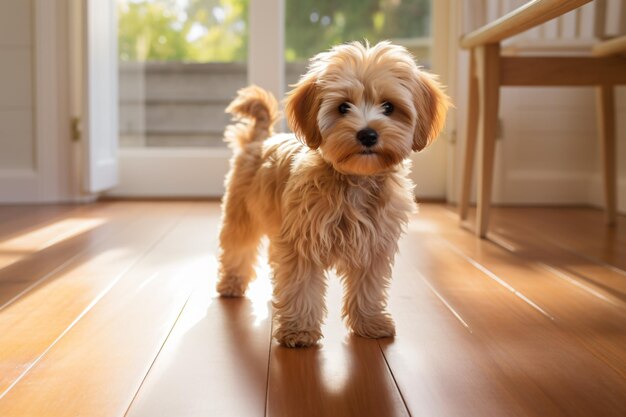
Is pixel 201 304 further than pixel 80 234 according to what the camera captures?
No

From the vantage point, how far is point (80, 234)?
315cm

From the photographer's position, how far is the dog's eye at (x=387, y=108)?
5.32ft

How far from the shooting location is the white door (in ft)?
13.0

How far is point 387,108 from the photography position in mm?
1632

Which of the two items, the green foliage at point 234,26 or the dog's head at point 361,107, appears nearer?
the dog's head at point 361,107

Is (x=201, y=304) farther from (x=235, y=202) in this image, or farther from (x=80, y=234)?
(x=80, y=234)

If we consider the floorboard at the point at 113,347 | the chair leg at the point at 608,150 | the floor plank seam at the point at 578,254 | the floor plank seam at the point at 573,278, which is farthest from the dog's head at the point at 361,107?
the chair leg at the point at 608,150

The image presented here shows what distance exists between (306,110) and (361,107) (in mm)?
145

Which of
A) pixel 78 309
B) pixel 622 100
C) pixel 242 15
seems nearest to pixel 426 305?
pixel 78 309

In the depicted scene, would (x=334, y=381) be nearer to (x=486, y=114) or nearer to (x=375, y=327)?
(x=375, y=327)

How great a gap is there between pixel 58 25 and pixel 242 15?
963 mm

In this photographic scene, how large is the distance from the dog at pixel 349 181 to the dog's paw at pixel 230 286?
0.34m

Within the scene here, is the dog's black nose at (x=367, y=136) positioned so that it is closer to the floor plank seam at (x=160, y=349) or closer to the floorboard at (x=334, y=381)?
the floorboard at (x=334, y=381)

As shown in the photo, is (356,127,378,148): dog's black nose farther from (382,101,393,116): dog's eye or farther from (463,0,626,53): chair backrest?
(463,0,626,53): chair backrest
